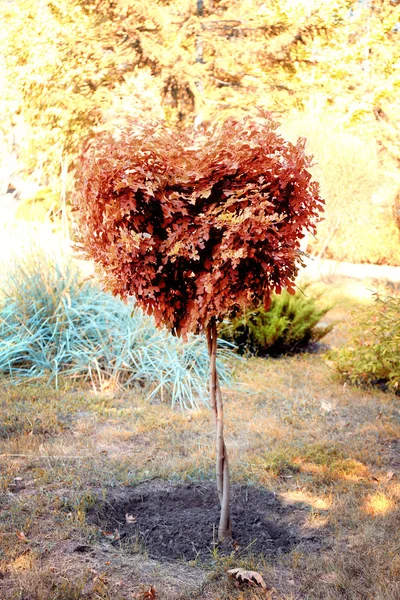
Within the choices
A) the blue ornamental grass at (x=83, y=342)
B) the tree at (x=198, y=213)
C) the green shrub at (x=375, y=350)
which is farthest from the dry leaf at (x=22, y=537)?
the green shrub at (x=375, y=350)

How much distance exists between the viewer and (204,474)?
3.88m

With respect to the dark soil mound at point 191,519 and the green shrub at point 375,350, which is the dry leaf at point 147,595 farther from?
the green shrub at point 375,350

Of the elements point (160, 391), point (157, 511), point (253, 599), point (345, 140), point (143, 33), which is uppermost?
point (143, 33)

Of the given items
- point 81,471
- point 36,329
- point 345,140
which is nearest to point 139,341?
point 36,329

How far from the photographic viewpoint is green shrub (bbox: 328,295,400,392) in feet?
18.0

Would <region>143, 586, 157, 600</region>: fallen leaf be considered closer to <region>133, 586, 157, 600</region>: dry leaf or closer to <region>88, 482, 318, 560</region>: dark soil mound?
<region>133, 586, 157, 600</region>: dry leaf

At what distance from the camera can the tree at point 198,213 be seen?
2654 millimetres

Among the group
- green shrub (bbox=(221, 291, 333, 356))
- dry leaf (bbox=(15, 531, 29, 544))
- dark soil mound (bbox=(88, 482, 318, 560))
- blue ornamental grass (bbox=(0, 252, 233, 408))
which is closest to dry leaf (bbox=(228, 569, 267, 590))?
dark soil mound (bbox=(88, 482, 318, 560))

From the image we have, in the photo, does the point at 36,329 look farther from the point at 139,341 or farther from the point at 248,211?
the point at 248,211

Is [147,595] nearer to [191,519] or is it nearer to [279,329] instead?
[191,519]

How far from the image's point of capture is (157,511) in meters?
3.34

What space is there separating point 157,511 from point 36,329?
321 cm

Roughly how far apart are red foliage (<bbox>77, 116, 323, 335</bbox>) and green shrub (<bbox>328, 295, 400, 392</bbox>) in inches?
114

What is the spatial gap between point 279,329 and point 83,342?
2.18 meters
